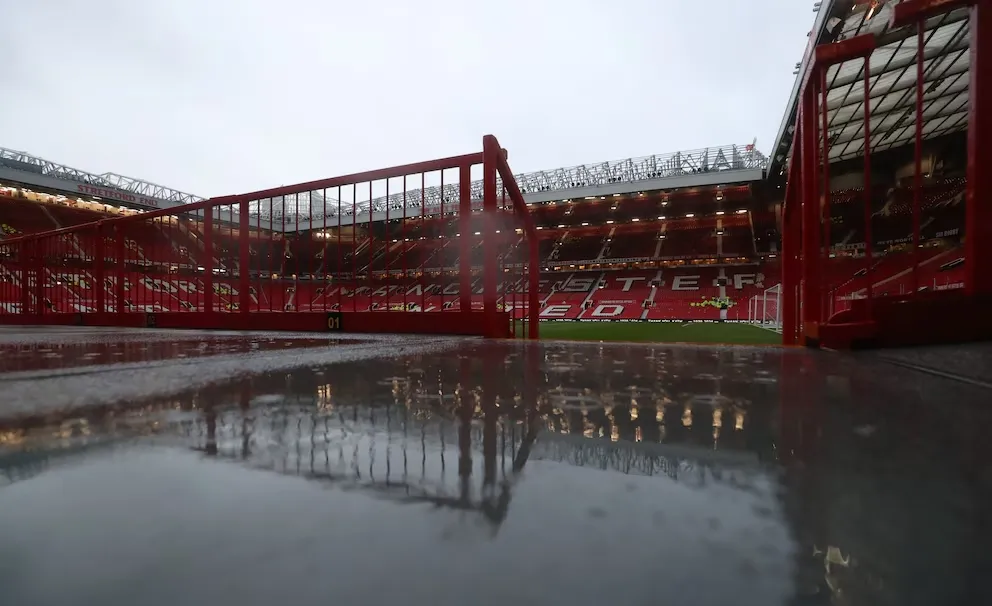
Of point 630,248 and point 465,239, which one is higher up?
point 630,248

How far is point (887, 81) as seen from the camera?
10.2 meters

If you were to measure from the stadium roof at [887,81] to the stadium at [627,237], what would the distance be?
6cm

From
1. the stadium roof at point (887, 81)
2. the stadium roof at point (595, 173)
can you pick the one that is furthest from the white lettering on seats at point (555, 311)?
the stadium roof at point (887, 81)

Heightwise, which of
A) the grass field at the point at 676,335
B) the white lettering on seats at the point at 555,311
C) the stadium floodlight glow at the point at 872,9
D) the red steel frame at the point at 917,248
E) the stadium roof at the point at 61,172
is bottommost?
the grass field at the point at 676,335

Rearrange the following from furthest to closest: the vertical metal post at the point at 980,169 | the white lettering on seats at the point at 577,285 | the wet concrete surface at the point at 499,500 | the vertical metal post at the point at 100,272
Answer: the white lettering on seats at the point at 577,285, the vertical metal post at the point at 100,272, the vertical metal post at the point at 980,169, the wet concrete surface at the point at 499,500

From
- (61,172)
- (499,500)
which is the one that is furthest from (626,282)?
(61,172)

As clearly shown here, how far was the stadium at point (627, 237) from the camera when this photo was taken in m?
2.81

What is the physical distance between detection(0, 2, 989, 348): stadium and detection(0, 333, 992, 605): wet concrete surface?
203 centimetres

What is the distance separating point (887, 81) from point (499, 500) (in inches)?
575

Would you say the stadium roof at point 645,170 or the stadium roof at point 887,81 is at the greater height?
the stadium roof at point 645,170

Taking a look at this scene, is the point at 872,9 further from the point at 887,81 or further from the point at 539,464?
the point at 539,464

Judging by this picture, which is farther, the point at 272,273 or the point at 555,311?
the point at 555,311

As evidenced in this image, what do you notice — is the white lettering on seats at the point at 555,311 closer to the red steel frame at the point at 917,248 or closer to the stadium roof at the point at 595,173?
the stadium roof at the point at 595,173

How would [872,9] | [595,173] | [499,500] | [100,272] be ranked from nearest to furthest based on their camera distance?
[499,500], [100,272], [872,9], [595,173]
